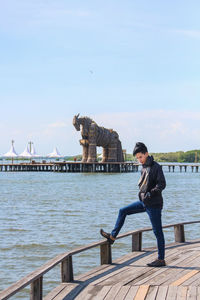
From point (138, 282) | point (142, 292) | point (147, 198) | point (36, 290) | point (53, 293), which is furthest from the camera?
point (147, 198)

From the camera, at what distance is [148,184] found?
7.04 metres

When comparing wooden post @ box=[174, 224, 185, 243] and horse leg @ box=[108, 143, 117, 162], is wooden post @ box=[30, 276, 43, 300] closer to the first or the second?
wooden post @ box=[174, 224, 185, 243]

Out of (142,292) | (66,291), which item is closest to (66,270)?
(66,291)

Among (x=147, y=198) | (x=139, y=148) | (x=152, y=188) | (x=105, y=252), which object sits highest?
(x=139, y=148)

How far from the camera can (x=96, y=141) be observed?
8331 cm

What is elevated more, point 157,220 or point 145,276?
point 157,220

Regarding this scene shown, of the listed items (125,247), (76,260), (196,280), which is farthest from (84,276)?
(125,247)

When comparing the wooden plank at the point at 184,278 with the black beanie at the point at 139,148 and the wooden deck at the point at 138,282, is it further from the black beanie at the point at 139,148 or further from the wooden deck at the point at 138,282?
the black beanie at the point at 139,148

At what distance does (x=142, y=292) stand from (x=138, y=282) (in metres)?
0.48

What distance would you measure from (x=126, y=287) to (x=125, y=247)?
30.3 feet

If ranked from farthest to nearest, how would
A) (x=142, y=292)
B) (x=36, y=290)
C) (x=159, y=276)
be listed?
(x=159, y=276) → (x=142, y=292) → (x=36, y=290)

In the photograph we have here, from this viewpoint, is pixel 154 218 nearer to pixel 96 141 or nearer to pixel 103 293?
pixel 103 293

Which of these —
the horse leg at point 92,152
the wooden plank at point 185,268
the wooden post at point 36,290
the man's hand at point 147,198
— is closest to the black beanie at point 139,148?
the man's hand at point 147,198

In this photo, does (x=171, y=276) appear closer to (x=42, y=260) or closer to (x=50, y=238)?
(x=42, y=260)
